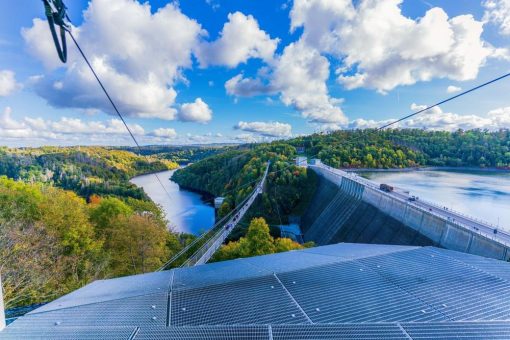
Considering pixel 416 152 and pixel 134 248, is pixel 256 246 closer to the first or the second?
pixel 134 248

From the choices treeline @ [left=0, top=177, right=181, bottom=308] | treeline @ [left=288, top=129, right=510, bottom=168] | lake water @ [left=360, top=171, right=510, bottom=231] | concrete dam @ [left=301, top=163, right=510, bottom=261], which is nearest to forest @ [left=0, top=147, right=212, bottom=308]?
treeline @ [left=0, top=177, right=181, bottom=308]

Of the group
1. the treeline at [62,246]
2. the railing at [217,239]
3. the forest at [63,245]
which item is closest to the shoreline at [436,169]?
the railing at [217,239]

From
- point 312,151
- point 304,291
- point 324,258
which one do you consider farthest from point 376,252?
point 312,151

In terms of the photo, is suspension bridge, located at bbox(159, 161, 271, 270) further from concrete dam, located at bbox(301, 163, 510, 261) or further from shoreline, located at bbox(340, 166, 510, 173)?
shoreline, located at bbox(340, 166, 510, 173)

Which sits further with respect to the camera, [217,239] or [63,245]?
[217,239]

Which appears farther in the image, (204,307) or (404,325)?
(204,307)

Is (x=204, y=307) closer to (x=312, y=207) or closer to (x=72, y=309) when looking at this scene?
(x=72, y=309)

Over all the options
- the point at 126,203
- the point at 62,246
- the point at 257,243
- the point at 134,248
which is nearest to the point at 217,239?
the point at 257,243
